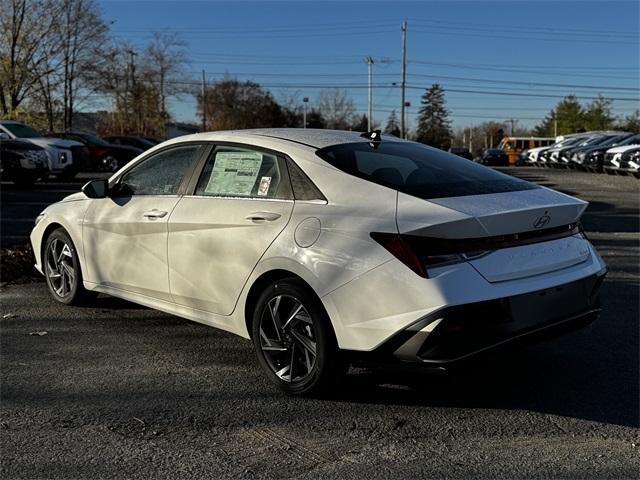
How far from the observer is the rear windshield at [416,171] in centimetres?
364

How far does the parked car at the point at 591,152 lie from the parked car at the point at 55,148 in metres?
19.6

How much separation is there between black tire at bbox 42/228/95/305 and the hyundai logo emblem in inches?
145

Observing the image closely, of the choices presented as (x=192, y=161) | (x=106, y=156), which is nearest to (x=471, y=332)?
(x=192, y=161)

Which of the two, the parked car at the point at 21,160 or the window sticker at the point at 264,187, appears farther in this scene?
the parked car at the point at 21,160

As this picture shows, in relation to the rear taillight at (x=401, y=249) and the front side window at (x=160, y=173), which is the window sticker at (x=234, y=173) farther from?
the rear taillight at (x=401, y=249)

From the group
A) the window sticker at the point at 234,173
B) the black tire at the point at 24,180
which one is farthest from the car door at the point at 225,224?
the black tire at the point at 24,180

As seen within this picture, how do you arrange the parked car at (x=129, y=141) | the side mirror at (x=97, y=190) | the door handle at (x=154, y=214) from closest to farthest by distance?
the door handle at (x=154, y=214), the side mirror at (x=97, y=190), the parked car at (x=129, y=141)

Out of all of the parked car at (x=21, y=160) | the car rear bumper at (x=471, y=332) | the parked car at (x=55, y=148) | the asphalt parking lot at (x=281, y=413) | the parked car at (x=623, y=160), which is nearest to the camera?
the asphalt parking lot at (x=281, y=413)

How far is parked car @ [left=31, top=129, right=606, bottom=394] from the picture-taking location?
10.5 ft

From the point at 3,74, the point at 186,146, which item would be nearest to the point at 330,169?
Answer: the point at 186,146

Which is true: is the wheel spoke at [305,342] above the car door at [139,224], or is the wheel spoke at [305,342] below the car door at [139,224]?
below

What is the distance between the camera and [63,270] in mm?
5652

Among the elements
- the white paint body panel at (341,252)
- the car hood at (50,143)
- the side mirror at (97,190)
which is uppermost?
the car hood at (50,143)

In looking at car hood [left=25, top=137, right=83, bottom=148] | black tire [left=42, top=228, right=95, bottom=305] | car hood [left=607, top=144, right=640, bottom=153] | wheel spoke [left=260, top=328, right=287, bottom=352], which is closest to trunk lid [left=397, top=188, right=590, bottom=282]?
wheel spoke [left=260, top=328, right=287, bottom=352]
